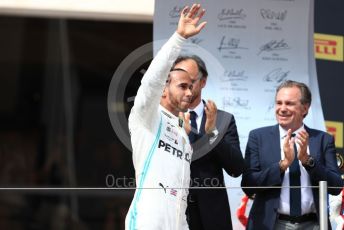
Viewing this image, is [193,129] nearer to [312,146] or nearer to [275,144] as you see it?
[275,144]

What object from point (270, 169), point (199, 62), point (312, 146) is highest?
point (199, 62)

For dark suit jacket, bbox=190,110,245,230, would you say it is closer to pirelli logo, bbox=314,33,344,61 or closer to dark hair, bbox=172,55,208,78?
dark hair, bbox=172,55,208,78

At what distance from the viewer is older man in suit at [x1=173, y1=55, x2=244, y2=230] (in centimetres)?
395

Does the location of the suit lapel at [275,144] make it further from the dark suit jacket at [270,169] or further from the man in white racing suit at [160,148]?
the man in white racing suit at [160,148]

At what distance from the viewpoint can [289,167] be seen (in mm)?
4137

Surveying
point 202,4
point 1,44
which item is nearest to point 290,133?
point 202,4

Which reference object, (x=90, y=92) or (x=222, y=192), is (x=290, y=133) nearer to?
(x=222, y=192)

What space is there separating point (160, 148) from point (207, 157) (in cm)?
47

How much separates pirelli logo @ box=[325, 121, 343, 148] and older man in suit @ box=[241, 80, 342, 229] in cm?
72

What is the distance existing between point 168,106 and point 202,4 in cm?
119

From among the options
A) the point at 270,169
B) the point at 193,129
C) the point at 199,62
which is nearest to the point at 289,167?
the point at 270,169

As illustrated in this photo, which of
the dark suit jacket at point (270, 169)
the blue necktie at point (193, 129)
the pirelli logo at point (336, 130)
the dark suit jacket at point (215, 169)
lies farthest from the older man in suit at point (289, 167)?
the pirelli logo at point (336, 130)

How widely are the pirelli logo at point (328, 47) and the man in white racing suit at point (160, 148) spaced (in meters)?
1.44

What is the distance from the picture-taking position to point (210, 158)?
4078 mm
